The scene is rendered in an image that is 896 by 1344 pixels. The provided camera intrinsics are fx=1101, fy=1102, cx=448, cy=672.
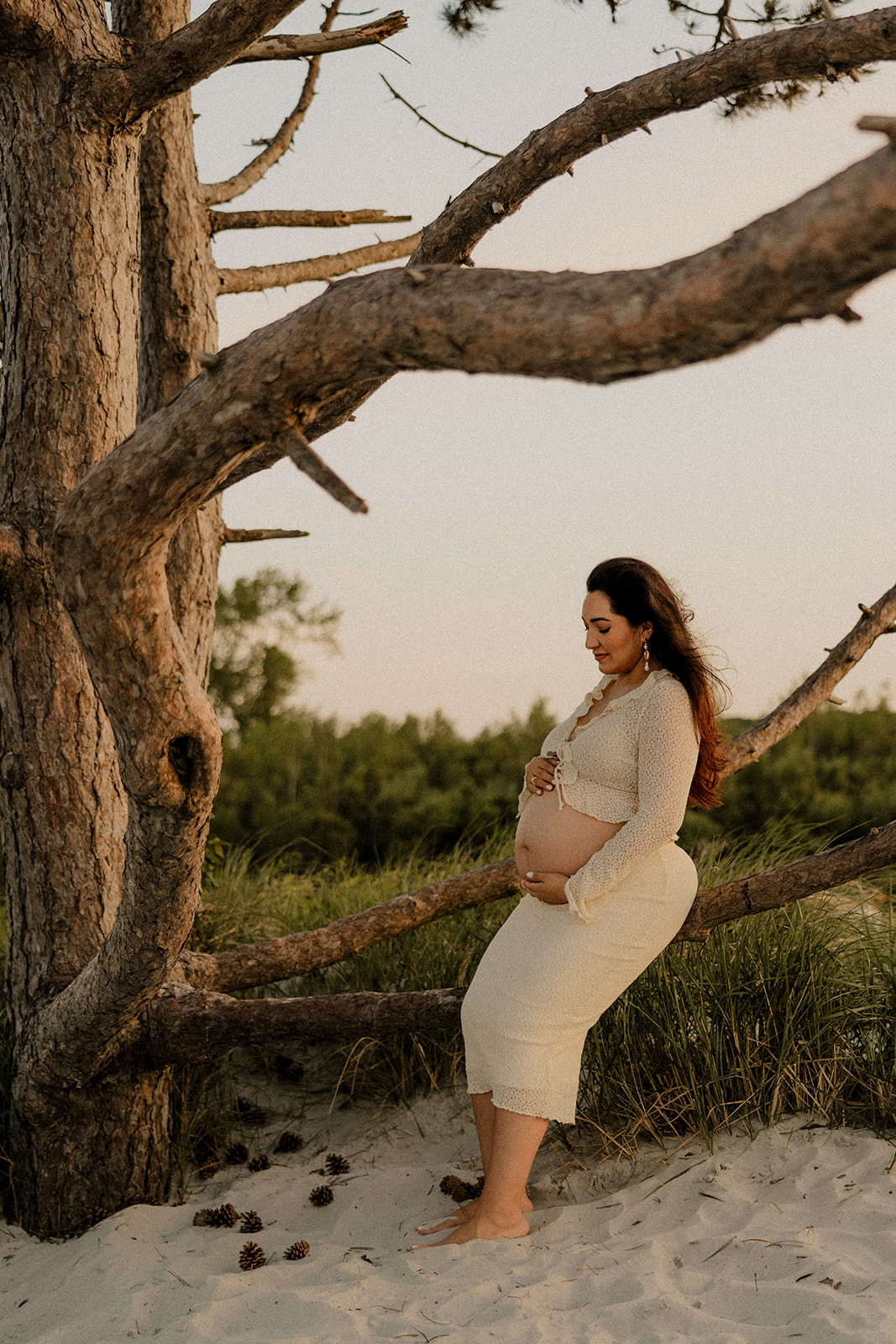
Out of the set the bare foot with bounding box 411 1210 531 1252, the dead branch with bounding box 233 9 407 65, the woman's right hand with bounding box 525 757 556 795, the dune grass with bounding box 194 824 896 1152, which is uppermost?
the dead branch with bounding box 233 9 407 65

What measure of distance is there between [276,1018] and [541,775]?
118cm

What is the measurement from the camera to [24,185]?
3.63 metres

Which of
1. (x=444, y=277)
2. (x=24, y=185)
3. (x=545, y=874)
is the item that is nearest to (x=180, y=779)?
(x=545, y=874)

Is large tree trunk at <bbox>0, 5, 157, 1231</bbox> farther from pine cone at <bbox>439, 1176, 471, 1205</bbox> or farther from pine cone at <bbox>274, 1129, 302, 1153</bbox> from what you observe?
pine cone at <bbox>439, 1176, 471, 1205</bbox>

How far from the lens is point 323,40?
3.92 metres

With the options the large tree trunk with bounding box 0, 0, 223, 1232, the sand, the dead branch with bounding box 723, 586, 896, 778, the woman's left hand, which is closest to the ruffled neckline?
the woman's left hand

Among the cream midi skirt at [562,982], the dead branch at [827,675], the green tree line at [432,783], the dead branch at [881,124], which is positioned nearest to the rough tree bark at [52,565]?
the cream midi skirt at [562,982]

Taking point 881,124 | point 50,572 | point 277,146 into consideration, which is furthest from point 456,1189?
point 277,146

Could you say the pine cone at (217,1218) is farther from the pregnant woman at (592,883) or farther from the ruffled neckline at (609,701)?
the ruffled neckline at (609,701)

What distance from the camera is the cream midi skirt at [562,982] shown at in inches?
123

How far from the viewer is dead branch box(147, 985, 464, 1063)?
3.56m

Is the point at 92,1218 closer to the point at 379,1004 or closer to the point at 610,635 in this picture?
the point at 379,1004

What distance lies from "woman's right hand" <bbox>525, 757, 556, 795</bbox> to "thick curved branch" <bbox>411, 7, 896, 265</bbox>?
1.77 meters

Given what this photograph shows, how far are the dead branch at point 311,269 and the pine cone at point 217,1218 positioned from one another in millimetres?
3600
